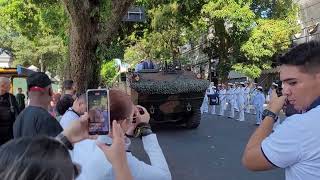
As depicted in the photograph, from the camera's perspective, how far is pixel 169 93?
52.0ft

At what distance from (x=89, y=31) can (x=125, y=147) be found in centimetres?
717

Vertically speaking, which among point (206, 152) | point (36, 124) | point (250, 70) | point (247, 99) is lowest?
point (206, 152)

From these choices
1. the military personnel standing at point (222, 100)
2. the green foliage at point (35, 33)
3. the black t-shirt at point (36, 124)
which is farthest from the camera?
the military personnel standing at point (222, 100)

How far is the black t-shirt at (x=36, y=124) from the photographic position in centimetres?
436

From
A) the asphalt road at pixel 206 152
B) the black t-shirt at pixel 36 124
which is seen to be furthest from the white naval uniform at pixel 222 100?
the black t-shirt at pixel 36 124

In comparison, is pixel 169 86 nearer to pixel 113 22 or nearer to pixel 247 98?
pixel 113 22

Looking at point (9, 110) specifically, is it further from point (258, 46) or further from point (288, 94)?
point (258, 46)

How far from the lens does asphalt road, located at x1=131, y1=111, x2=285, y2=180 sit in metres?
8.92

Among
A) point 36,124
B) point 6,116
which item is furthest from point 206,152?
point 36,124

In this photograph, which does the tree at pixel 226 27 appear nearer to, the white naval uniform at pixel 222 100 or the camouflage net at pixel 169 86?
the white naval uniform at pixel 222 100

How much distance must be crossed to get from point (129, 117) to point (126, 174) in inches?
16.1

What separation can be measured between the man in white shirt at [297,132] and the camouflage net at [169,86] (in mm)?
12834

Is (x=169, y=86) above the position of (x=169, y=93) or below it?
above

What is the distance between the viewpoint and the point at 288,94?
2.63 meters
